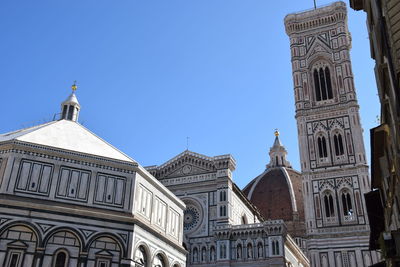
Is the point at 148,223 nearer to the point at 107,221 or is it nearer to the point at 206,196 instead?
the point at 107,221

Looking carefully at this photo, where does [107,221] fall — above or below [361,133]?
below

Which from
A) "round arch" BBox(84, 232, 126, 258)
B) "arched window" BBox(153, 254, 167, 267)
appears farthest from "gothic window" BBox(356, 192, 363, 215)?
"round arch" BBox(84, 232, 126, 258)

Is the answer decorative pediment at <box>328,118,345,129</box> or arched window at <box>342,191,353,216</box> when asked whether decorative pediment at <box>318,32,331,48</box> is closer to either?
decorative pediment at <box>328,118,345,129</box>

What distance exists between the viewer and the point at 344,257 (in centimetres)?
3444

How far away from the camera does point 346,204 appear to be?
36750 mm

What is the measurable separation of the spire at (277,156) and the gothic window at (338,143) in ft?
119

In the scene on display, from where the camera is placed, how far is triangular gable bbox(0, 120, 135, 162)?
20.3m

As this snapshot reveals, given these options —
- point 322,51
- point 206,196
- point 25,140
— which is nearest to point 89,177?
point 25,140

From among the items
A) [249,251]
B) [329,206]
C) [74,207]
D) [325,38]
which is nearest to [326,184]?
[329,206]

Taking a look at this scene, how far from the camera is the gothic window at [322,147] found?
1556 inches

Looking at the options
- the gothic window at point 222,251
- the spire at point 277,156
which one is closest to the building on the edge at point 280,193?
the spire at point 277,156

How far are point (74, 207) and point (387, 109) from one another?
12.8 meters

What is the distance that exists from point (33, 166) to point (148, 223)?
5601 millimetres

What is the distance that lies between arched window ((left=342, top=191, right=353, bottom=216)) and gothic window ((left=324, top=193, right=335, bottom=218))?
3.18ft
